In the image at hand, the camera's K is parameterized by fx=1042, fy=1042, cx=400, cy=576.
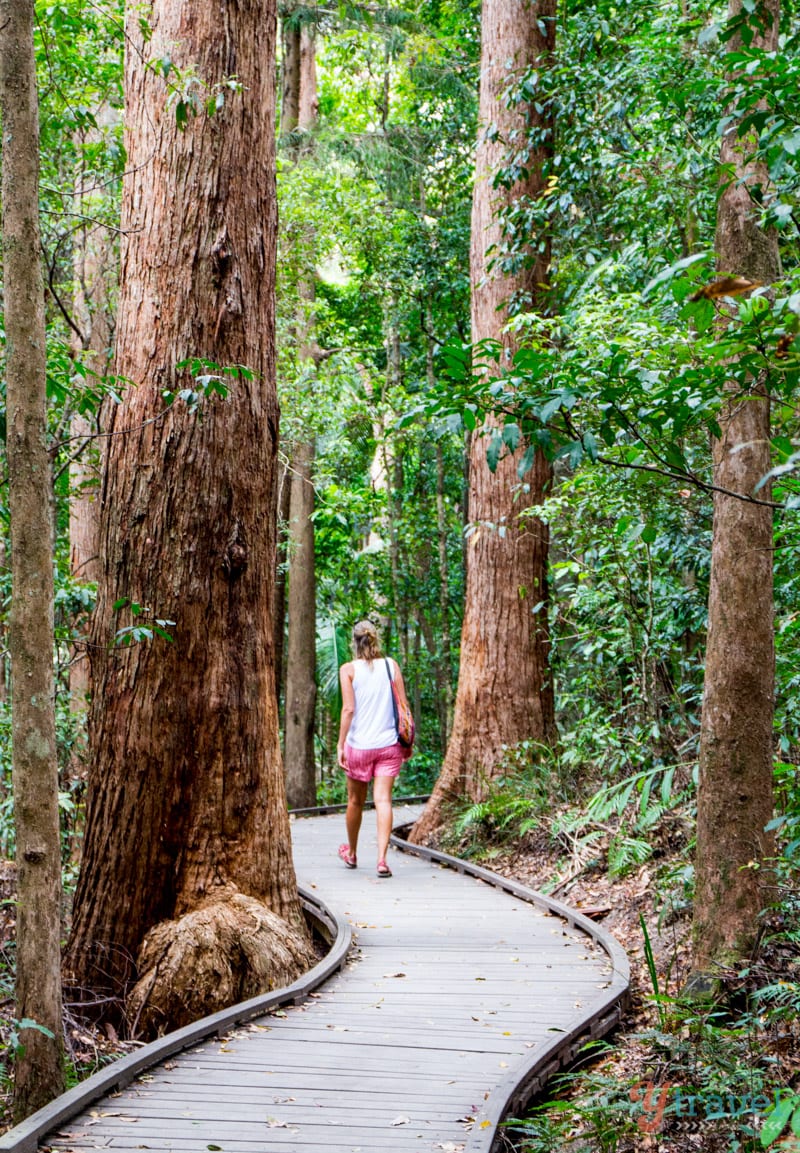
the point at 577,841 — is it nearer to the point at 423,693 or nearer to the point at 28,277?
the point at 28,277

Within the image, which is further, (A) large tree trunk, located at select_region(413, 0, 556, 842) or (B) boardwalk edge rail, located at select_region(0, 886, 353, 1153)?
(A) large tree trunk, located at select_region(413, 0, 556, 842)

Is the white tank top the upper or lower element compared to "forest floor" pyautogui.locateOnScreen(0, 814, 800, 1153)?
upper

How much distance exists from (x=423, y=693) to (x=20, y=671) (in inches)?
911

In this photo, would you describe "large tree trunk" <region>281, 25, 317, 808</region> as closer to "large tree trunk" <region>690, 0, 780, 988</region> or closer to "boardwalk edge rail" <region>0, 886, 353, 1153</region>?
"boardwalk edge rail" <region>0, 886, 353, 1153</region>

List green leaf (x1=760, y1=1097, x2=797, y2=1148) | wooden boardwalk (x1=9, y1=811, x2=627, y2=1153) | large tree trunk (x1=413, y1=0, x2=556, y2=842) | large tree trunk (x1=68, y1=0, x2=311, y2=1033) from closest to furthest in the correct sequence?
green leaf (x1=760, y1=1097, x2=797, y2=1148), wooden boardwalk (x1=9, y1=811, x2=627, y2=1153), large tree trunk (x1=68, y1=0, x2=311, y2=1033), large tree trunk (x1=413, y1=0, x2=556, y2=842)

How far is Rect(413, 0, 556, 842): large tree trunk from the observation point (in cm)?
1082

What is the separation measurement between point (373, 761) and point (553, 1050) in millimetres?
4382

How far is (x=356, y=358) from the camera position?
16734mm

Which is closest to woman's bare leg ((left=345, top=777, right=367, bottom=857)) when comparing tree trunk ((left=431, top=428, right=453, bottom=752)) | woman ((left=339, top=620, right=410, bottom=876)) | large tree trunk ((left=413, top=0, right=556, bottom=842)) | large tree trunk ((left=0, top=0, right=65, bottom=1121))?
woman ((left=339, top=620, right=410, bottom=876))

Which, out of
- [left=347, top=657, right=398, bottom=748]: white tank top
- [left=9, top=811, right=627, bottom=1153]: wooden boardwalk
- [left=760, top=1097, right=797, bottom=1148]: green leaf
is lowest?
[left=9, top=811, right=627, bottom=1153]: wooden boardwalk

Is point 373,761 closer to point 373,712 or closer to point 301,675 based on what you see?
point 373,712

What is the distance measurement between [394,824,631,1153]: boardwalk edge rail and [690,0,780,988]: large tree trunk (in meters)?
0.62

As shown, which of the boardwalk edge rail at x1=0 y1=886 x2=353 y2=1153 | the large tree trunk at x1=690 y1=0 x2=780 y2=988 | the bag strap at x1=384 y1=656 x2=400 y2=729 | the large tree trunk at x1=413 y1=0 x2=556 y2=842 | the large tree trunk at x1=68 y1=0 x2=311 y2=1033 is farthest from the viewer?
the large tree trunk at x1=413 y1=0 x2=556 y2=842

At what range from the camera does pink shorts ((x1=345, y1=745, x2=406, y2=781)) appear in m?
9.10
